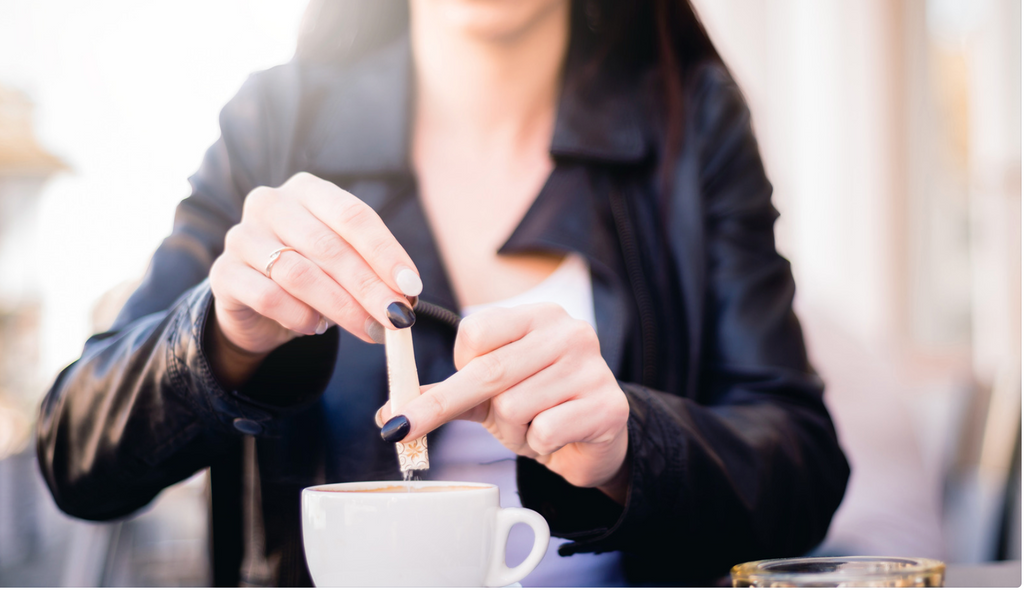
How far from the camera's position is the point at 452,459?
26.9 inches

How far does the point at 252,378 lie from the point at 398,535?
0.25m

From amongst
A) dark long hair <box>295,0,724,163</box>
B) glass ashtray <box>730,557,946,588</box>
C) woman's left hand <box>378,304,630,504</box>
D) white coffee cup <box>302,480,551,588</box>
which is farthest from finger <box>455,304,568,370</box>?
dark long hair <box>295,0,724,163</box>

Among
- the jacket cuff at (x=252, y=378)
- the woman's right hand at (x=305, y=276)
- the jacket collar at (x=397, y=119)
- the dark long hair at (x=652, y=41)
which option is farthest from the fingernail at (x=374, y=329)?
the dark long hair at (x=652, y=41)

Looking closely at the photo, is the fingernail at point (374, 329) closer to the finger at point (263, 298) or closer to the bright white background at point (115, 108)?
the finger at point (263, 298)

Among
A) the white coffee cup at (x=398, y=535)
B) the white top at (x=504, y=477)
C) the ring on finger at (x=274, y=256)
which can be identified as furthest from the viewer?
the white top at (x=504, y=477)

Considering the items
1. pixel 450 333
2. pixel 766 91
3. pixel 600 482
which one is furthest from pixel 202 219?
pixel 766 91

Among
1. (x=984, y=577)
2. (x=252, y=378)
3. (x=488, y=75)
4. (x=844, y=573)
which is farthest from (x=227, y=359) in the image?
(x=984, y=577)

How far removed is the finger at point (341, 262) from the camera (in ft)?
1.71

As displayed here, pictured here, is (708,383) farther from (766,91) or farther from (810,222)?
(766,91)

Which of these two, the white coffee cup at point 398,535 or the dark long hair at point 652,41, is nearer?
the white coffee cup at point 398,535

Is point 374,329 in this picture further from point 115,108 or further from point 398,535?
point 115,108

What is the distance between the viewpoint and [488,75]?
2.50 feet

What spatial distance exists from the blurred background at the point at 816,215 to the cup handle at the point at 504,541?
0.34 m

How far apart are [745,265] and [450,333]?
0.30m
